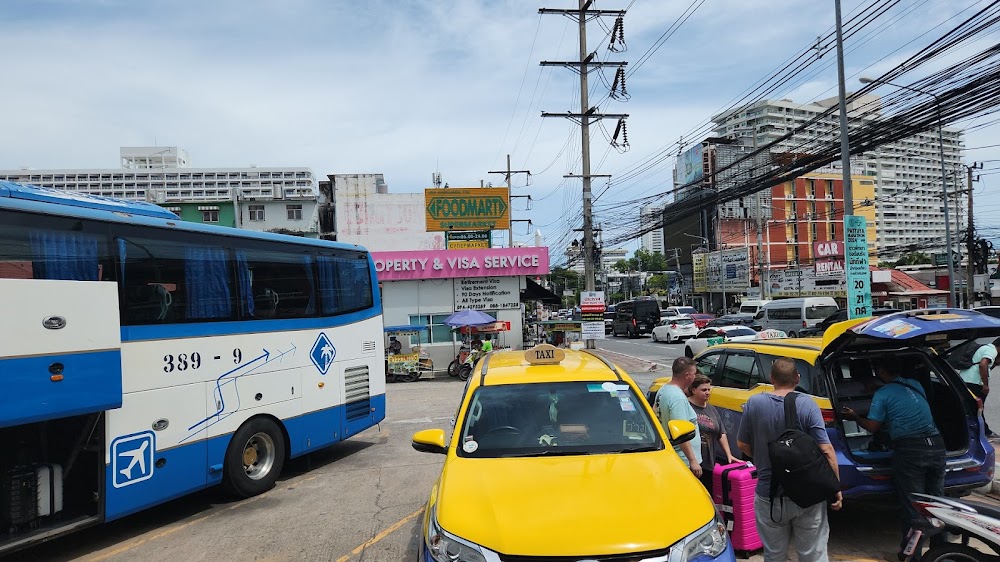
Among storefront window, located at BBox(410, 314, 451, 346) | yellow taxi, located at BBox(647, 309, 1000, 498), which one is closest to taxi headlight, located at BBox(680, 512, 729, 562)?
yellow taxi, located at BBox(647, 309, 1000, 498)

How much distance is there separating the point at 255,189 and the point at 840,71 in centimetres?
14969

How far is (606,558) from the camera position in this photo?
3121 millimetres

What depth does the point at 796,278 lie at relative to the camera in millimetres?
51531

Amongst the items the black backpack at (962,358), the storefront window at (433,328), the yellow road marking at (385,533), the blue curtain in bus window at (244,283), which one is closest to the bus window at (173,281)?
the blue curtain in bus window at (244,283)

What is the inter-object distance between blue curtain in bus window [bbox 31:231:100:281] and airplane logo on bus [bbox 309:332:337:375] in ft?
11.0

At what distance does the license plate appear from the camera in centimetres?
416

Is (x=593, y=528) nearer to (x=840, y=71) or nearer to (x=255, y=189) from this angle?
(x=840, y=71)

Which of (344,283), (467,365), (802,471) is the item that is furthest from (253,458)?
(467,365)

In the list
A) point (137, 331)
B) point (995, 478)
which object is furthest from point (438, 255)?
point (995, 478)

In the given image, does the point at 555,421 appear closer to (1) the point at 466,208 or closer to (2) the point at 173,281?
(2) the point at 173,281

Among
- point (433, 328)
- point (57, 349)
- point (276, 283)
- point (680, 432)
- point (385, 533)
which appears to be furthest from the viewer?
point (433, 328)

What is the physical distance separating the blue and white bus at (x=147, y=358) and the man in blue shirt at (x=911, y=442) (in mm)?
6707

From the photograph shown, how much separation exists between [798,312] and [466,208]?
17.0 meters

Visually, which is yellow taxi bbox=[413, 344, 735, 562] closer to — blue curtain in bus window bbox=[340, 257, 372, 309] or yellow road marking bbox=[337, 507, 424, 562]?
yellow road marking bbox=[337, 507, 424, 562]
